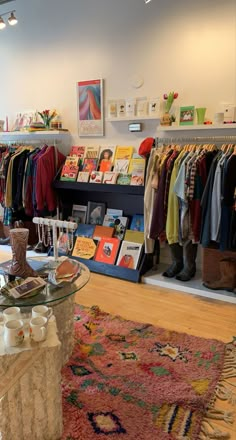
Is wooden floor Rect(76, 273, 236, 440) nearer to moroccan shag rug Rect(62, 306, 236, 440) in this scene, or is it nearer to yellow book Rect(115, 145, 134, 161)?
moroccan shag rug Rect(62, 306, 236, 440)

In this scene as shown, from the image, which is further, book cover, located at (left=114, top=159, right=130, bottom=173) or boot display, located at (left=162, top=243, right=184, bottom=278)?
book cover, located at (left=114, top=159, right=130, bottom=173)

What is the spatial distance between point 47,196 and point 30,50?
6.31ft

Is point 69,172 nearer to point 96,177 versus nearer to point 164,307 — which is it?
point 96,177

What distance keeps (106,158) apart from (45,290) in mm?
2215

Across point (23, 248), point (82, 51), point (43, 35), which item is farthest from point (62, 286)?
point (43, 35)

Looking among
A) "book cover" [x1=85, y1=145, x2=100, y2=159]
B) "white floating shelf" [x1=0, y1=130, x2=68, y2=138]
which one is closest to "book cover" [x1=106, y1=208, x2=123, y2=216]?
"book cover" [x1=85, y1=145, x2=100, y2=159]

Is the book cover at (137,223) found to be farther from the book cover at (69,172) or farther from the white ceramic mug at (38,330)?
the white ceramic mug at (38,330)

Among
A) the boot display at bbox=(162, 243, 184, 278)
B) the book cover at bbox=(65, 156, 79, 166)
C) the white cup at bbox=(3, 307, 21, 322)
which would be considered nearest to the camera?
the white cup at bbox=(3, 307, 21, 322)

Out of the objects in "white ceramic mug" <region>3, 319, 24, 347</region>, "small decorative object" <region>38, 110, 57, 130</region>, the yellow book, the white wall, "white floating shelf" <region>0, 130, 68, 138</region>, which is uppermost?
the white wall

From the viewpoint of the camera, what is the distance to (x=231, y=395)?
1.89 meters

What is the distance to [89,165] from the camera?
12.7 feet

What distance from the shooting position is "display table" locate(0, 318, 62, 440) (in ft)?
4.67

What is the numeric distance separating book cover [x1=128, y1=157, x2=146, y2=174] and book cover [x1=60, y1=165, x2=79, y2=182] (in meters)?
0.67

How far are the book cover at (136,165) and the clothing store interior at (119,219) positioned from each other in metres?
0.02
